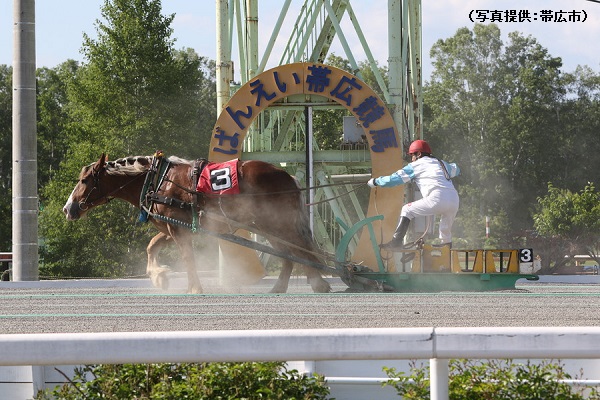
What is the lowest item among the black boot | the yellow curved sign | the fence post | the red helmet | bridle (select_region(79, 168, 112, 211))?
the fence post

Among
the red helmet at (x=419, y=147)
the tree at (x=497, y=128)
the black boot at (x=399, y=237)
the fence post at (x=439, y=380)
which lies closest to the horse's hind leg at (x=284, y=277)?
the black boot at (x=399, y=237)

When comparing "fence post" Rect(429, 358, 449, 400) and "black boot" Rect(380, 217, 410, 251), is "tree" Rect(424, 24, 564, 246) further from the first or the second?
"fence post" Rect(429, 358, 449, 400)

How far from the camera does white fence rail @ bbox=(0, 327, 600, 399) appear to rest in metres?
6.00

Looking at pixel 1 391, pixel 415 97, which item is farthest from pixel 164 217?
pixel 415 97

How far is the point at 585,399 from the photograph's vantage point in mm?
6816

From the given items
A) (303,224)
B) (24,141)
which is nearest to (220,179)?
(303,224)

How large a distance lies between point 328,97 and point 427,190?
5.05m

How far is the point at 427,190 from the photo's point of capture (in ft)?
45.3

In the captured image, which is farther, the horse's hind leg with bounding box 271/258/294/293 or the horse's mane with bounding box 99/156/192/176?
the horse's mane with bounding box 99/156/192/176

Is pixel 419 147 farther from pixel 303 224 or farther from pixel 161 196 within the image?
pixel 161 196

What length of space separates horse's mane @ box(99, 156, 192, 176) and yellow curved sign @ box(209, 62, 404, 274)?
3.13 metres

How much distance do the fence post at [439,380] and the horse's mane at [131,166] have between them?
9.27m

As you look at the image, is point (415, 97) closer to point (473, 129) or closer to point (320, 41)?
point (320, 41)

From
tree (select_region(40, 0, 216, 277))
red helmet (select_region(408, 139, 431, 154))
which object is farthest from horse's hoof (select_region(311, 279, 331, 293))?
tree (select_region(40, 0, 216, 277))
